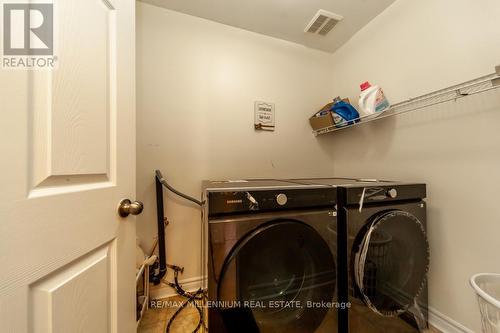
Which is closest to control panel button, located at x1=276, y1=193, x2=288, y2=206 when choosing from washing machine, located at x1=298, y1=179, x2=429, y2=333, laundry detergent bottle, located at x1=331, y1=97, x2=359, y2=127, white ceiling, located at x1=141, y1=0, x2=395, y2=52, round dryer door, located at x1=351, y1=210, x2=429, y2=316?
washing machine, located at x1=298, y1=179, x2=429, y2=333

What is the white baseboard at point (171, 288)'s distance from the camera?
1.46 metres

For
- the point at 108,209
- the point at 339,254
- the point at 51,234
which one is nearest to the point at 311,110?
the point at 339,254

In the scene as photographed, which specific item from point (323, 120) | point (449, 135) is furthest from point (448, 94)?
point (323, 120)

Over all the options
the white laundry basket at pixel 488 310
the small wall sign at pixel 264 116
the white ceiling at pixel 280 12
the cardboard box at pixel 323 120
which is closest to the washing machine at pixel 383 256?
the white laundry basket at pixel 488 310

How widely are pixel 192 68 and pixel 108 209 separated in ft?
4.36

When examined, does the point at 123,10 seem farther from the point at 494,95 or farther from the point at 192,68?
the point at 494,95

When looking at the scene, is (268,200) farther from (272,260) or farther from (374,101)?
(374,101)

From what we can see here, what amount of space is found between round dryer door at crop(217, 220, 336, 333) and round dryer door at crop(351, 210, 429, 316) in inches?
7.1

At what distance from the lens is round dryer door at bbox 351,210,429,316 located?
3.18 ft

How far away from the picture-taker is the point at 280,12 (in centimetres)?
156

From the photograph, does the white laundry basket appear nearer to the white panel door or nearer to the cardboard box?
the cardboard box

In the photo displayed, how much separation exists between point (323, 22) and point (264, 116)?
0.90 metres

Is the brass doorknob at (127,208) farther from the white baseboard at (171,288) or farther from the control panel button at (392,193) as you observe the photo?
the control panel button at (392,193)

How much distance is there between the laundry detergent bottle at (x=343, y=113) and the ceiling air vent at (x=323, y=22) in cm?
66
